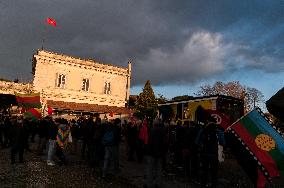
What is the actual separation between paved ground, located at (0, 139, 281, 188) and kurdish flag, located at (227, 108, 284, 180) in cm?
440

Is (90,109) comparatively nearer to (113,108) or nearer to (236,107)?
(113,108)

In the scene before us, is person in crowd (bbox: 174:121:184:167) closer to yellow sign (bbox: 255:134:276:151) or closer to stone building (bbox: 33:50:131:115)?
yellow sign (bbox: 255:134:276:151)

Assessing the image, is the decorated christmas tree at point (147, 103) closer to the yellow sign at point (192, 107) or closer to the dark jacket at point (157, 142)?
the yellow sign at point (192, 107)

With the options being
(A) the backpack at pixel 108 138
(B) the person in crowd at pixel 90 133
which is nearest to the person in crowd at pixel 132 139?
(B) the person in crowd at pixel 90 133

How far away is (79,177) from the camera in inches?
437

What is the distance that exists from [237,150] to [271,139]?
1265 millimetres

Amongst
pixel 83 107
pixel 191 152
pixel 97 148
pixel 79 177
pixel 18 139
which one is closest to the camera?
pixel 79 177

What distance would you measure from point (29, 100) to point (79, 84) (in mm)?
21097

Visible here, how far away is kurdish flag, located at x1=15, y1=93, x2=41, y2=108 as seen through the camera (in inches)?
875

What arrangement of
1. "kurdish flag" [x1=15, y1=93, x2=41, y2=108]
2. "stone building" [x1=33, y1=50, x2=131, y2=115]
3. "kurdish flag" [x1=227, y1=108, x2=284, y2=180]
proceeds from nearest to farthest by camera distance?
"kurdish flag" [x1=227, y1=108, x2=284, y2=180], "kurdish flag" [x1=15, y1=93, x2=41, y2=108], "stone building" [x1=33, y1=50, x2=131, y2=115]

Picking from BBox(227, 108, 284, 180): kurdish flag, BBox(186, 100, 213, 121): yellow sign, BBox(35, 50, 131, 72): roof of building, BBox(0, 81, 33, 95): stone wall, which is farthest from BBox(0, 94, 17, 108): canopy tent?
BBox(227, 108, 284, 180): kurdish flag

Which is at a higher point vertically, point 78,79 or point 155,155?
point 78,79

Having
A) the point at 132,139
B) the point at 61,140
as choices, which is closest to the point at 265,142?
the point at 61,140

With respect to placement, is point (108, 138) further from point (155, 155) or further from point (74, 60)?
point (74, 60)
